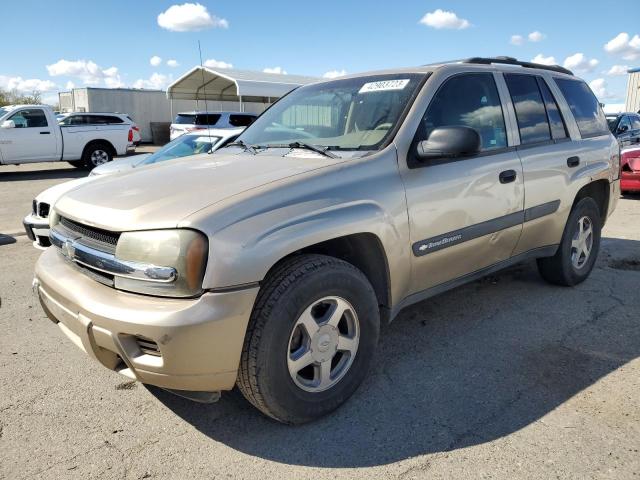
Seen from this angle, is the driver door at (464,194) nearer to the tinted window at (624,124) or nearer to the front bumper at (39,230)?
the front bumper at (39,230)

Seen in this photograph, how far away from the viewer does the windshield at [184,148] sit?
7158mm

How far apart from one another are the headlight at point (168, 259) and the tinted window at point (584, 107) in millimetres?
3532

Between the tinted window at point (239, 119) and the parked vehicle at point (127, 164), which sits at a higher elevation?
the tinted window at point (239, 119)

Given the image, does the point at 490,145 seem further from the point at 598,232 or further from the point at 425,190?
the point at 598,232

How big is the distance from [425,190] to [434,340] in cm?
115

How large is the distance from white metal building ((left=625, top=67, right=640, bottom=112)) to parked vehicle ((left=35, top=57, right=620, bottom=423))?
33.9m

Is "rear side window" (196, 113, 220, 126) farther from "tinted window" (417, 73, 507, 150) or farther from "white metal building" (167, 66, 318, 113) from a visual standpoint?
"tinted window" (417, 73, 507, 150)

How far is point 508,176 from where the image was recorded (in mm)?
3561

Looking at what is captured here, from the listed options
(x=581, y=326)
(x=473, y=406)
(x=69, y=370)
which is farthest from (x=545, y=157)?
(x=69, y=370)

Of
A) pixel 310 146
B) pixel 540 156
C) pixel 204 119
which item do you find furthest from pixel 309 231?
pixel 204 119

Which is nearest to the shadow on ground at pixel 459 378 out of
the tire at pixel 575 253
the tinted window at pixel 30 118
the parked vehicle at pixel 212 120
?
the tire at pixel 575 253

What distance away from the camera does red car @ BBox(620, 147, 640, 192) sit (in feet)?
30.7

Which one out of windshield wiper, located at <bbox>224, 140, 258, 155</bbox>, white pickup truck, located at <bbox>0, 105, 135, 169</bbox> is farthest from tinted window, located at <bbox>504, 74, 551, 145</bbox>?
→ white pickup truck, located at <bbox>0, 105, 135, 169</bbox>

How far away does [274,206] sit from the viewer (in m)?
2.41
